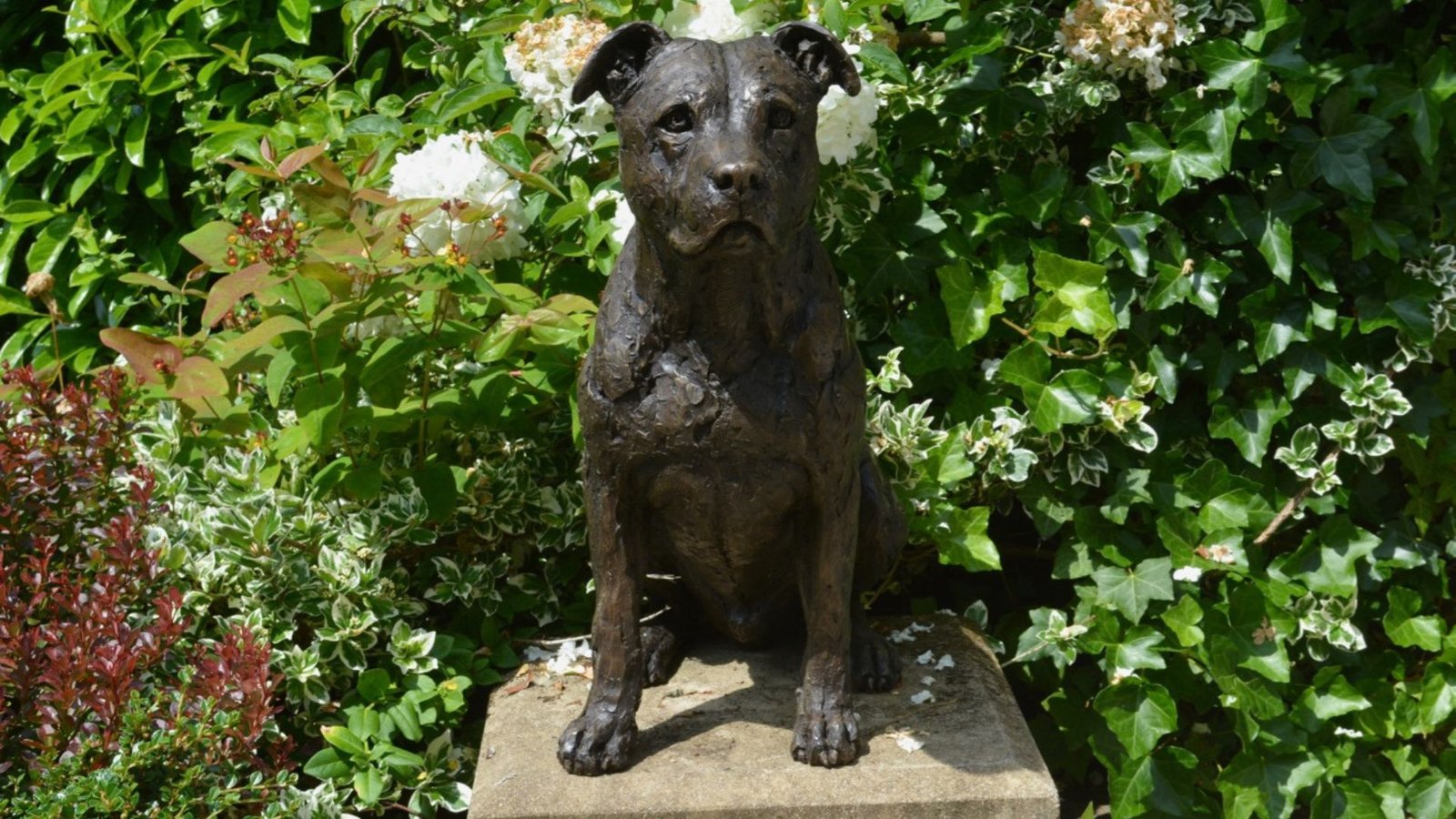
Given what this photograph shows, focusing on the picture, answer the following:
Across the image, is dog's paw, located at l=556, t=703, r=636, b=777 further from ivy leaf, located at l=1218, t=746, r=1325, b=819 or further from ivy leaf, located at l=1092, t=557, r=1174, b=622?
ivy leaf, located at l=1218, t=746, r=1325, b=819

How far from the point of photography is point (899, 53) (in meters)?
3.74

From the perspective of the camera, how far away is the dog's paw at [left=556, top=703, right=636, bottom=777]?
8.59 feet

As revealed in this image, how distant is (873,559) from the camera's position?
2922 millimetres

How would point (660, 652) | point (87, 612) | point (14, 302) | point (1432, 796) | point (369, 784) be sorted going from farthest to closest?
point (14, 302), point (1432, 796), point (660, 652), point (369, 784), point (87, 612)

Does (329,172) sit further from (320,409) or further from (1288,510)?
(1288,510)

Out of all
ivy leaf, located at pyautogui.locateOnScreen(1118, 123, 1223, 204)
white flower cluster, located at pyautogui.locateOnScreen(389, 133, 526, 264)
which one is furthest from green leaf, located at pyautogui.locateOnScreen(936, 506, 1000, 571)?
white flower cluster, located at pyautogui.locateOnScreen(389, 133, 526, 264)

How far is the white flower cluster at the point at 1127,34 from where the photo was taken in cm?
324

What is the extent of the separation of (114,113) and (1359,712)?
3691mm

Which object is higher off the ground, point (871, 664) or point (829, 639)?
point (829, 639)

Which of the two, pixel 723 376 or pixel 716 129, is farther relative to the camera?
pixel 723 376

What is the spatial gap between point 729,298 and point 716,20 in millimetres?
994

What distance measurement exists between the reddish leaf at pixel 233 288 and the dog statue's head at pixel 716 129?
34.8 inches

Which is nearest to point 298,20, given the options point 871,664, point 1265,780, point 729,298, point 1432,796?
point 729,298

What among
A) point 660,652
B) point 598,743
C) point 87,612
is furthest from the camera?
point 660,652
